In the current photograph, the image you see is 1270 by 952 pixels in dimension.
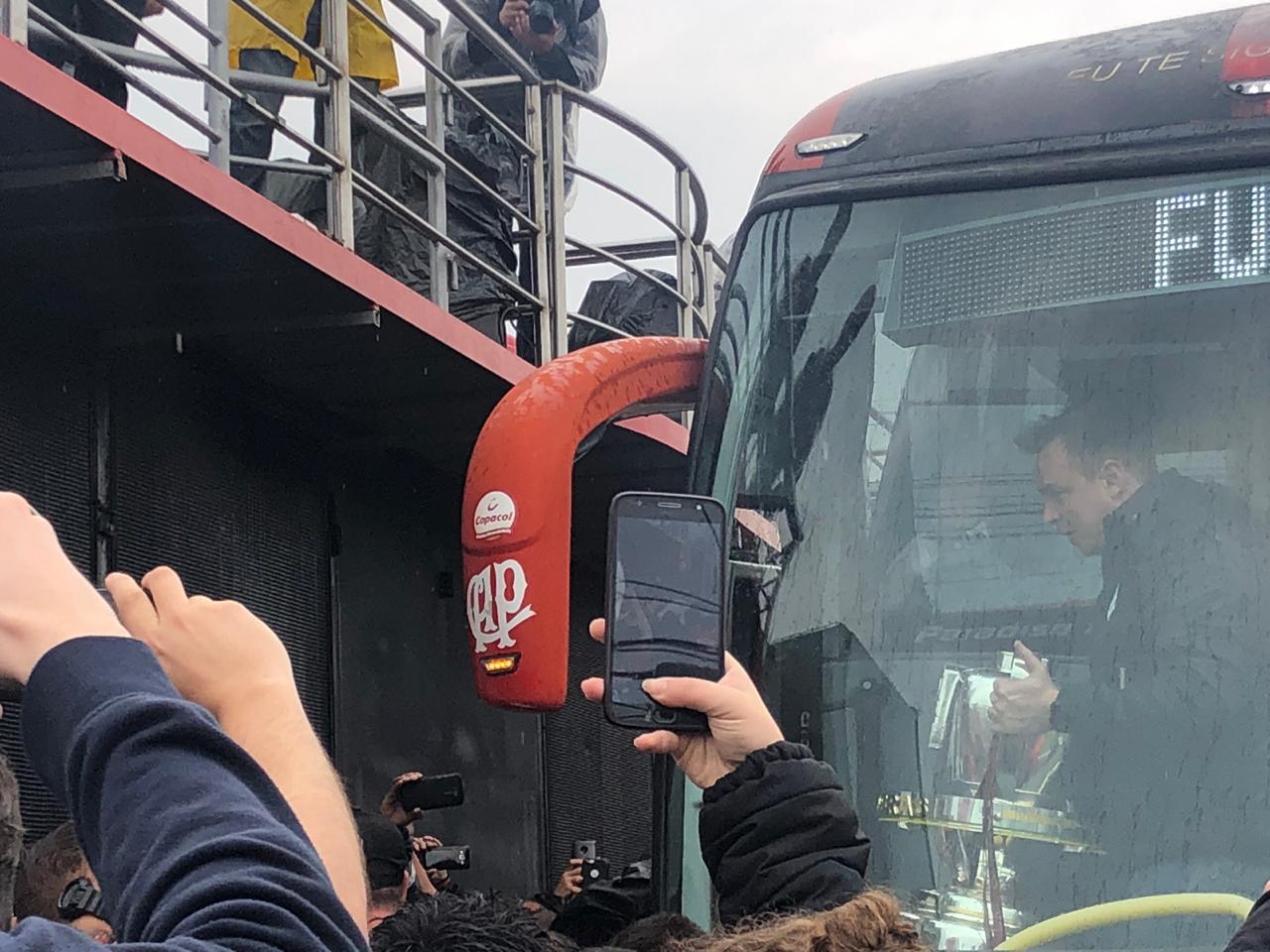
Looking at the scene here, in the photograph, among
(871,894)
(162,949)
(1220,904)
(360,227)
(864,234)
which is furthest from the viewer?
(360,227)

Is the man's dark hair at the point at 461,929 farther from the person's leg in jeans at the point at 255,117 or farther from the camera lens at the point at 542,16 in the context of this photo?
the camera lens at the point at 542,16

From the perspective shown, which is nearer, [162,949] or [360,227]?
[162,949]

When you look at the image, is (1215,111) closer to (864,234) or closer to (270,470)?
(864,234)

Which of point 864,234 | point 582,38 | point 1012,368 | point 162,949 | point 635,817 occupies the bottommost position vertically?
point 635,817

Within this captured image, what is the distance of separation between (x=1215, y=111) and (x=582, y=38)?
467 cm

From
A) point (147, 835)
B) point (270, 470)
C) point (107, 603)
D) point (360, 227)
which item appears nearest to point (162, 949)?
point (147, 835)

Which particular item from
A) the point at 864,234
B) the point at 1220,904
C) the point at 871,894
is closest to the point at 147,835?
the point at 871,894

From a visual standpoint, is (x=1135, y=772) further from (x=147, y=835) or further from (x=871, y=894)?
(x=147, y=835)

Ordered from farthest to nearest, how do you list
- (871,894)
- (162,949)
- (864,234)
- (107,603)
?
1. (864,234)
2. (871,894)
3. (107,603)
4. (162,949)

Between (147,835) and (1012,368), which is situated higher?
(1012,368)

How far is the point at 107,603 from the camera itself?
1587 millimetres

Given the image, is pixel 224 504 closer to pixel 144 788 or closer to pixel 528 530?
pixel 528 530

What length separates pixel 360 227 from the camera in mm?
8438

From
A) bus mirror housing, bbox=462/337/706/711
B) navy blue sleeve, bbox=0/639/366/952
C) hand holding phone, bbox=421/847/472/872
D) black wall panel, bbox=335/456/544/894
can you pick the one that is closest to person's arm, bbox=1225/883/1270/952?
navy blue sleeve, bbox=0/639/366/952
